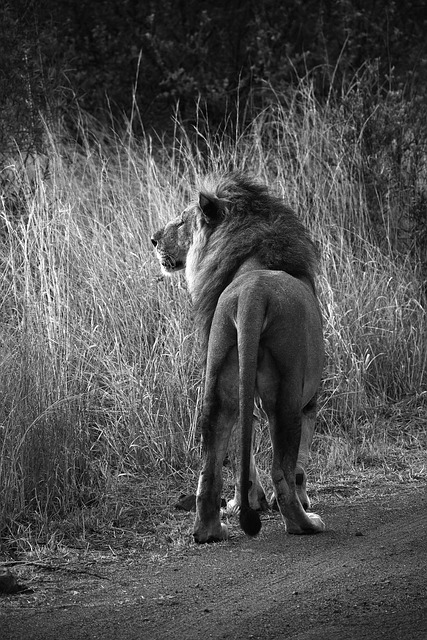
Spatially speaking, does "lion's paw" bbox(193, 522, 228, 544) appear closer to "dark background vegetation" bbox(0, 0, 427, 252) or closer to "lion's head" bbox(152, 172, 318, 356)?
"lion's head" bbox(152, 172, 318, 356)

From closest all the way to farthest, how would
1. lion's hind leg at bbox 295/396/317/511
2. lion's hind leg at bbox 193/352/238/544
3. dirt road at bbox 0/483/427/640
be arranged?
dirt road at bbox 0/483/427/640 < lion's hind leg at bbox 193/352/238/544 < lion's hind leg at bbox 295/396/317/511

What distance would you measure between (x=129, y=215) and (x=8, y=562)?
3933 mm

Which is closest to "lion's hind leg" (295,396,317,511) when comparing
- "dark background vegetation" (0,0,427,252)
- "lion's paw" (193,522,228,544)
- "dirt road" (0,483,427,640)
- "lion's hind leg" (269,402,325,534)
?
"dirt road" (0,483,427,640)

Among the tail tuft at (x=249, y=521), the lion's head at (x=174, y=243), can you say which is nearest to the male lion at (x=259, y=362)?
the tail tuft at (x=249, y=521)

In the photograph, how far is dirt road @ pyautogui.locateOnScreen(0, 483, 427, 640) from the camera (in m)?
3.36

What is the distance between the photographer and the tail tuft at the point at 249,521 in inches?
161

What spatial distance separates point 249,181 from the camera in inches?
206

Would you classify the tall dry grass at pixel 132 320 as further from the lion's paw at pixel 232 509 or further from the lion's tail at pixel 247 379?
the lion's tail at pixel 247 379

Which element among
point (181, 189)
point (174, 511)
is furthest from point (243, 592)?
point (181, 189)

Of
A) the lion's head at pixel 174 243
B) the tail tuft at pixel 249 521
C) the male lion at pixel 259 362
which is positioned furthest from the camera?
the lion's head at pixel 174 243

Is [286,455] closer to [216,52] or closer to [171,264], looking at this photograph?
[171,264]

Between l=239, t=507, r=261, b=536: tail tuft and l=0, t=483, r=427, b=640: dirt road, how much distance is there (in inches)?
4.8

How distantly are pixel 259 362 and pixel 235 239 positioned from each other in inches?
30.7

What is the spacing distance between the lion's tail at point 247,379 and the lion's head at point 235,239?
51cm
